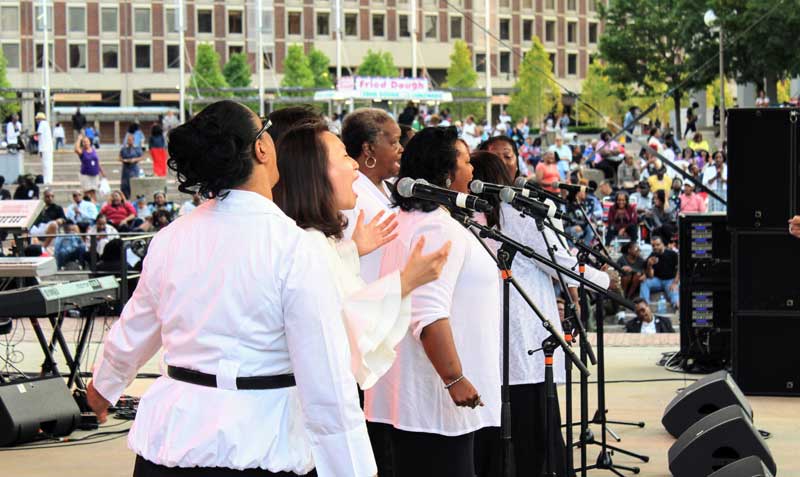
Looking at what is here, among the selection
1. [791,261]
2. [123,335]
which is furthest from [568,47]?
[123,335]

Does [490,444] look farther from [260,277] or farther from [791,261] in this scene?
[791,261]

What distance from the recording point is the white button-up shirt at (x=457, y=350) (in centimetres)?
456

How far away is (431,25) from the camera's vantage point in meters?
91.8

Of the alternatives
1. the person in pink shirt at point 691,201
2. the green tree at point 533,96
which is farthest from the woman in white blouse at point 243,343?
the green tree at point 533,96

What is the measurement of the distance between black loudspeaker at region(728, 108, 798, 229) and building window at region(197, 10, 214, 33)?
3094 inches

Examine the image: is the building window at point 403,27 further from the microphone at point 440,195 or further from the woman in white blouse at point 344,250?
the woman in white blouse at point 344,250

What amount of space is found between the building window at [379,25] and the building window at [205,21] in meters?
11.5

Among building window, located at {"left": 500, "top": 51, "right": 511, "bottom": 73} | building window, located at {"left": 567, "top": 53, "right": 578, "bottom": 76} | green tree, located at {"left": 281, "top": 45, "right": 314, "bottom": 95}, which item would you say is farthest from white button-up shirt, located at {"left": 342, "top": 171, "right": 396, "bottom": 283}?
building window, located at {"left": 567, "top": 53, "right": 578, "bottom": 76}

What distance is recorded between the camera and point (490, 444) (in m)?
5.16

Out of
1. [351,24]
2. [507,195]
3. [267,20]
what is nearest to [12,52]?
[267,20]

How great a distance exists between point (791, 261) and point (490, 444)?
479 centimetres

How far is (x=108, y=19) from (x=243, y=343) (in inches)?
3278

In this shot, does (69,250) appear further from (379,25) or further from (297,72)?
(379,25)

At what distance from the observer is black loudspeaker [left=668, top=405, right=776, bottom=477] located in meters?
6.43
